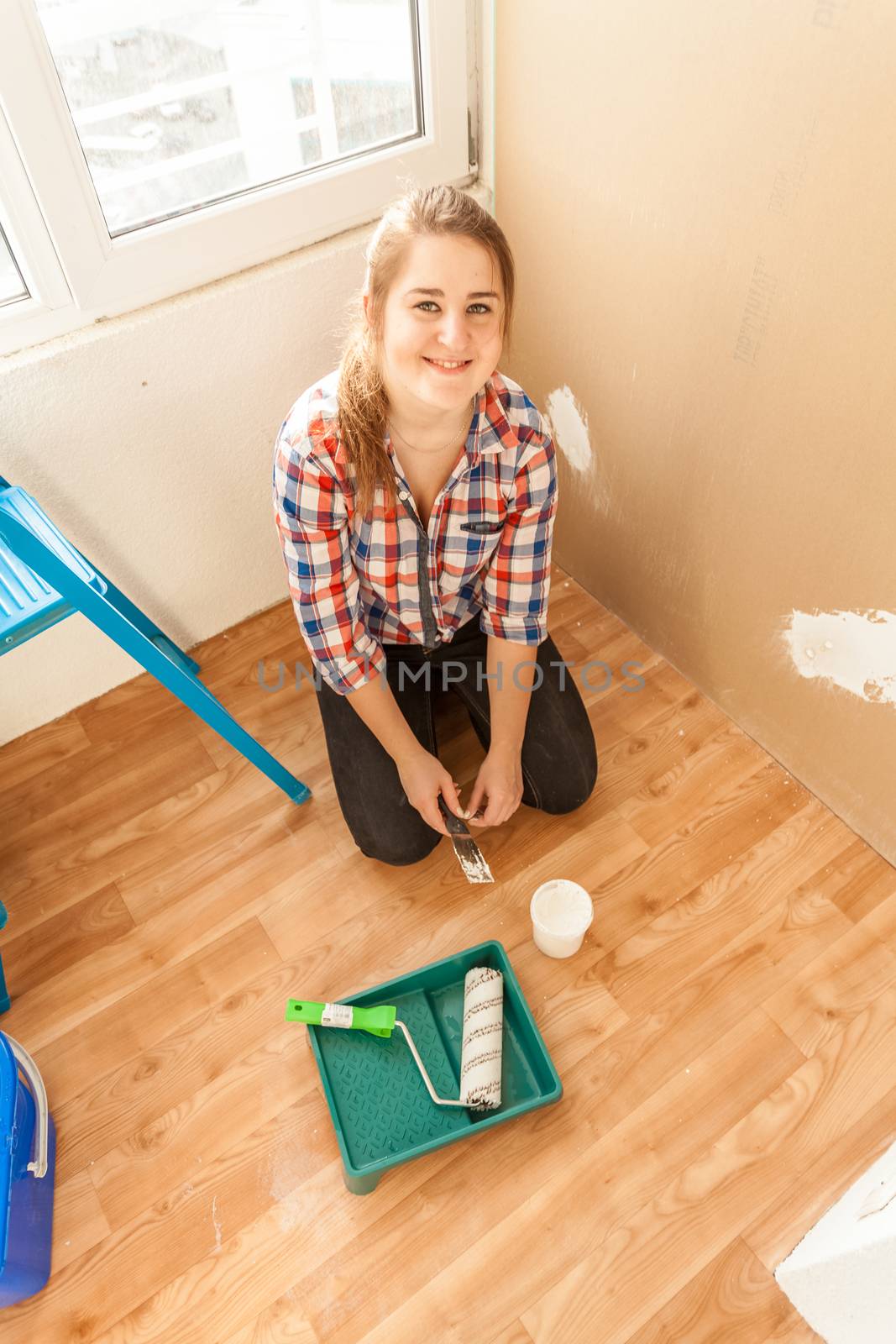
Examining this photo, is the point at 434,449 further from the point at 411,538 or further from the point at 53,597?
the point at 53,597

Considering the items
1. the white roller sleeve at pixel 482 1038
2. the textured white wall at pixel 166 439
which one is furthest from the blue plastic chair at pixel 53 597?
the white roller sleeve at pixel 482 1038

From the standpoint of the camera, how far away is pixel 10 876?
54.6 inches

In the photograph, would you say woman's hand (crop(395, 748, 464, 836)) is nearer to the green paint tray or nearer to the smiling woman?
the smiling woman

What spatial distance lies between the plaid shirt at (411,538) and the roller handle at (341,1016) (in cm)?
41

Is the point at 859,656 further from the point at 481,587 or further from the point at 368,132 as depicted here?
the point at 368,132

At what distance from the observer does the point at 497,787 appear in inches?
49.9

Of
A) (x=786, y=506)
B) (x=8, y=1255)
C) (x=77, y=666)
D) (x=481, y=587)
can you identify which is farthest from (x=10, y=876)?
(x=786, y=506)

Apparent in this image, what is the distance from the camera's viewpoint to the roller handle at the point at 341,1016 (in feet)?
3.66

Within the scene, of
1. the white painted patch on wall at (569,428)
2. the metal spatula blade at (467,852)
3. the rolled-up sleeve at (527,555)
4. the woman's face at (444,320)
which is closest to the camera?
the woman's face at (444,320)

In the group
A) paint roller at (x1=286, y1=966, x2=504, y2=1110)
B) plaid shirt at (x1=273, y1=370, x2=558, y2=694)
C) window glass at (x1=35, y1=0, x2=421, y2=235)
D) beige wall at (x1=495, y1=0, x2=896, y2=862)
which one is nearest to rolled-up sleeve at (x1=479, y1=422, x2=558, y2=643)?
plaid shirt at (x1=273, y1=370, x2=558, y2=694)

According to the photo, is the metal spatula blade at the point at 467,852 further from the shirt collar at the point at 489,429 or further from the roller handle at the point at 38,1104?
the roller handle at the point at 38,1104

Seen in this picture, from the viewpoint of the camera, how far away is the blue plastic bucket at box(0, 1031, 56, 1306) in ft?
3.18

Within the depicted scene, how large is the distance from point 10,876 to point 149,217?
1.00 m

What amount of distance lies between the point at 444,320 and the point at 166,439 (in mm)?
612
